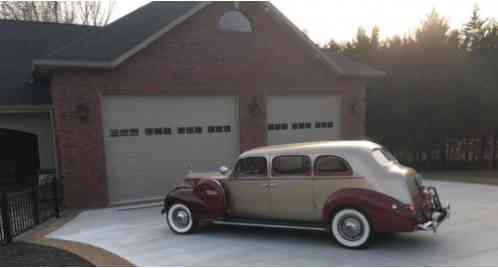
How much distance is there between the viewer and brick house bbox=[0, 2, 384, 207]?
9977 millimetres

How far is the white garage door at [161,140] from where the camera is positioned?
10492 mm

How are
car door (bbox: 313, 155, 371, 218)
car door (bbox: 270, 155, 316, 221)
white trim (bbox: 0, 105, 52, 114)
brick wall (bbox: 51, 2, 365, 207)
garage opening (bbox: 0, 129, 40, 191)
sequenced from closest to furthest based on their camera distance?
car door (bbox: 313, 155, 371, 218), car door (bbox: 270, 155, 316, 221), brick wall (bbox: 51, 2, 365, 207), white trim (bbox: 0, 105, 52, 114), garage opening (bbox: 0, 129, 40, 191)

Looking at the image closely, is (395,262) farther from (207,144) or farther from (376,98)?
(376,98)

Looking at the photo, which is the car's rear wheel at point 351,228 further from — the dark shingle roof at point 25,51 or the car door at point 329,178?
the dark shingle roof at point 25,51

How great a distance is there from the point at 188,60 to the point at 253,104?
99.7 inches

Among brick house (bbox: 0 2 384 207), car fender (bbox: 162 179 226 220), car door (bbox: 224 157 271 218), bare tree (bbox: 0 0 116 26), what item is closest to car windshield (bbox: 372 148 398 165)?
car door (bbox: 224 157 271 218)

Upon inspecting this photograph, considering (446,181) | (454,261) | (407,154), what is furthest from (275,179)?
(407,154)

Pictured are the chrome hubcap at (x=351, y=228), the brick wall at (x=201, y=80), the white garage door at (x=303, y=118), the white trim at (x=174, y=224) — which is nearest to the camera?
the chrome hubcap at (x=351, y=228)

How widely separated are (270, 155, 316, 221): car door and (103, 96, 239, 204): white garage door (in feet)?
17.2

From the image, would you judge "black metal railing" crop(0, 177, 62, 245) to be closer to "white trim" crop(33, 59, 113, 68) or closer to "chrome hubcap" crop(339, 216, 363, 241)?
"white trim" crop(33, 59, 113, 68)

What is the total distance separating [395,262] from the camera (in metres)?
5.41

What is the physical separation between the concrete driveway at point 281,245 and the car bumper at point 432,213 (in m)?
0.40

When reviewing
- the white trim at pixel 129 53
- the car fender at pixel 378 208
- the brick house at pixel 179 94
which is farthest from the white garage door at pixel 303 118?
the car fender at pixel 378 208

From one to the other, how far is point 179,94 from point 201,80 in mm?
822
